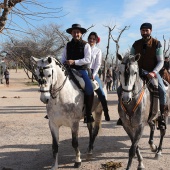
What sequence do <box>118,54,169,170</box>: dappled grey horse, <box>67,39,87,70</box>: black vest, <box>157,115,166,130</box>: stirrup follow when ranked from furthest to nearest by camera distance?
1. <box>157,115,166,130</box>: stirrup
2. <box>67,39,87,70</box>: black vest
3. <box>118,54,169,170</box>: dappled grey horse

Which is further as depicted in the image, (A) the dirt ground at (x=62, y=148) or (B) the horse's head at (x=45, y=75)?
(A) the dirt ground at (x=62, y=148)

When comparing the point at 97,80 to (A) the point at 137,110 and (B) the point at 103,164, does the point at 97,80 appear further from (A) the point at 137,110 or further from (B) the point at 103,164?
(B) the point at 103,164

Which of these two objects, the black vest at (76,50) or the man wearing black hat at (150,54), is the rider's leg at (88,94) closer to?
the black vest at (76,50)

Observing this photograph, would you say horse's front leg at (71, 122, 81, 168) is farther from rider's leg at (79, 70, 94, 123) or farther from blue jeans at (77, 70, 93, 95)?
blue jeans at (77, 70, 93, 95)

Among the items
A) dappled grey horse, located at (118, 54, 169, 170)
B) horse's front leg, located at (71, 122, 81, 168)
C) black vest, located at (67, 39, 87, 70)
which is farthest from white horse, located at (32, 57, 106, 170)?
→ dappled grey horse, located at (118, 54, 169, 170)

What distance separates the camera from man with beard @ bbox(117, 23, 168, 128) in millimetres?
4691

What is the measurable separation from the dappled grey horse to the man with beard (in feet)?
0.96

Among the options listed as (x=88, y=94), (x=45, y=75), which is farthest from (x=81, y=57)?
(x=45, y=75)

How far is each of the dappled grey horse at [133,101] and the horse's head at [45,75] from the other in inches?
42.7

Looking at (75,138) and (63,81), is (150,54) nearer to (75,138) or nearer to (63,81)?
(63,81)

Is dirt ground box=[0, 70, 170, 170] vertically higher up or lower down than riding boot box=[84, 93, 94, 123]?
lower down

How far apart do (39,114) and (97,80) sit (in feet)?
19.1

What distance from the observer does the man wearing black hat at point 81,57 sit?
187 inches

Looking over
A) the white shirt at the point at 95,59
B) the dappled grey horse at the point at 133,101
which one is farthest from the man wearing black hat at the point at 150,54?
the white shirt at the point at 95,59
